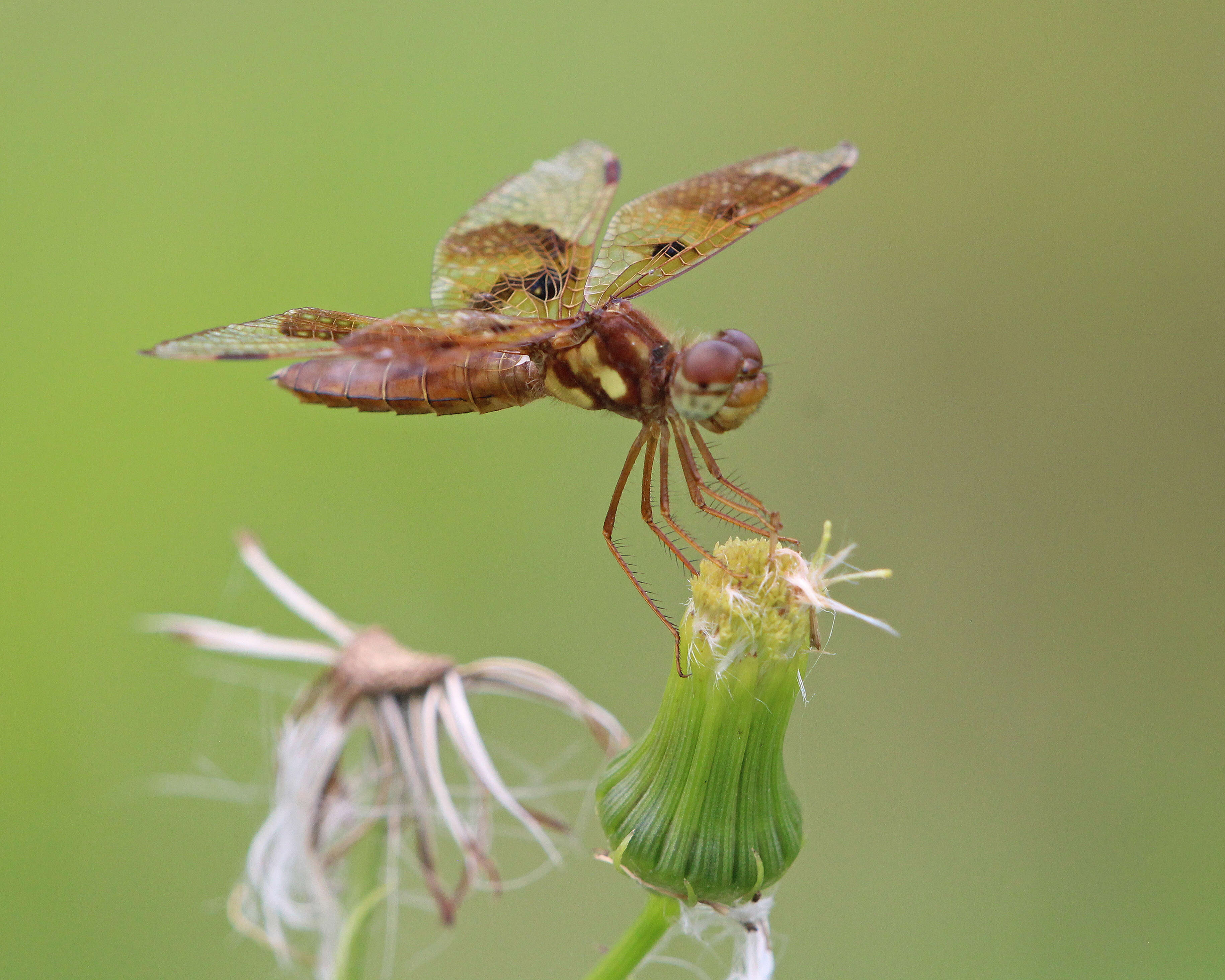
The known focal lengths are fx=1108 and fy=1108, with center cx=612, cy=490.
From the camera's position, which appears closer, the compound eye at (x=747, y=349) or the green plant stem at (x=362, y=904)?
the green plant stem at (x=362, y=904)

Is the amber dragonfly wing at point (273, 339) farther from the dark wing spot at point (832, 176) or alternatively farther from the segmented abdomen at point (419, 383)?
the dark wing spot at point (832, 176)

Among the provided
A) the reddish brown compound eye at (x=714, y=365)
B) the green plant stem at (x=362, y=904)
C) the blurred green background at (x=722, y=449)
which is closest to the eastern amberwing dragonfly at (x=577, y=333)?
the reddish brown compound eye at (x=714, y=365)

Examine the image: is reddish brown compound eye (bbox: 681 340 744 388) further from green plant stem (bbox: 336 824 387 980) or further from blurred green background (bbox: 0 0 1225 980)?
blurred green background (bbox: 0 0 1225 980)

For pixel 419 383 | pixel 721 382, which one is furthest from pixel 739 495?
pixel 419 383

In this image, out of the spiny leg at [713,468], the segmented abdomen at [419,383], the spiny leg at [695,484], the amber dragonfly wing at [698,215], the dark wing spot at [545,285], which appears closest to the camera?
the spiny leg at [713,468]

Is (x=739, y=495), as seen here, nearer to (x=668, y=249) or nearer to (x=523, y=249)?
(x=668, y=249)

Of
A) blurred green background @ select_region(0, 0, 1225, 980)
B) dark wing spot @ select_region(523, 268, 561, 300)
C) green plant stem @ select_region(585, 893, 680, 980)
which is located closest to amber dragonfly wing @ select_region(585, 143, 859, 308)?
dark wing spot @ select_region(523, 268, 561, 300)

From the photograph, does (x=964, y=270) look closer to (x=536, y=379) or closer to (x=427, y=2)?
(x=427, y=2)
